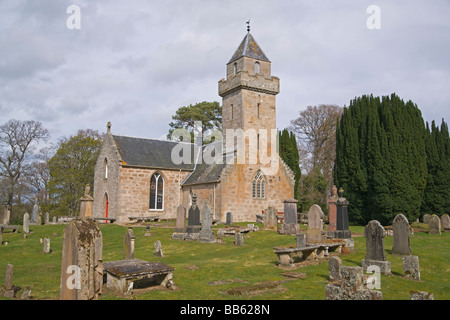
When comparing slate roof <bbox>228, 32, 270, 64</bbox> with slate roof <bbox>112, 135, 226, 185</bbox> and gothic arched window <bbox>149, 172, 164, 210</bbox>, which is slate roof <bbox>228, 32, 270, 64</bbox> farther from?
gothic arched window <bbox>149, 172, 164, 210</bbox>

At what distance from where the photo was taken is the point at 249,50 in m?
31.0

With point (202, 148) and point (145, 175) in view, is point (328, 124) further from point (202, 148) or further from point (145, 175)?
point (145, 175)

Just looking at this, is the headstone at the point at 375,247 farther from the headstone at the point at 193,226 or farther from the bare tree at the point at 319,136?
the bare tree at the point at 319,136

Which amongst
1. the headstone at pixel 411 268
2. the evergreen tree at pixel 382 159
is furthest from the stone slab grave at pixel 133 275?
the evergreen tree at pixel 382 159

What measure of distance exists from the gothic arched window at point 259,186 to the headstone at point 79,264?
75.8ft

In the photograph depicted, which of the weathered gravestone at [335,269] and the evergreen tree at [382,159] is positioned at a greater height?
the evergreen tree at [382,159]

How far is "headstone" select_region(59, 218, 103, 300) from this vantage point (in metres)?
6.50

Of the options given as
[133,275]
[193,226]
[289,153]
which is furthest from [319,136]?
[133,275]

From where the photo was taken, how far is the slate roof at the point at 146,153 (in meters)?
31.1

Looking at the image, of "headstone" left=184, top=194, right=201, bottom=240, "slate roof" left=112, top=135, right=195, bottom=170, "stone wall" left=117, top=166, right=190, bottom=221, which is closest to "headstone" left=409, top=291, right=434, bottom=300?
"headstone" left=184, top=194, right=201, bottom=240

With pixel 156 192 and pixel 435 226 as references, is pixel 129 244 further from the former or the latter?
pixel 156 192

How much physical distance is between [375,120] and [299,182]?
11772 millimetres

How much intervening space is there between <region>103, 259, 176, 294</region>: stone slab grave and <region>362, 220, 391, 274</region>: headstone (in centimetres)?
596
